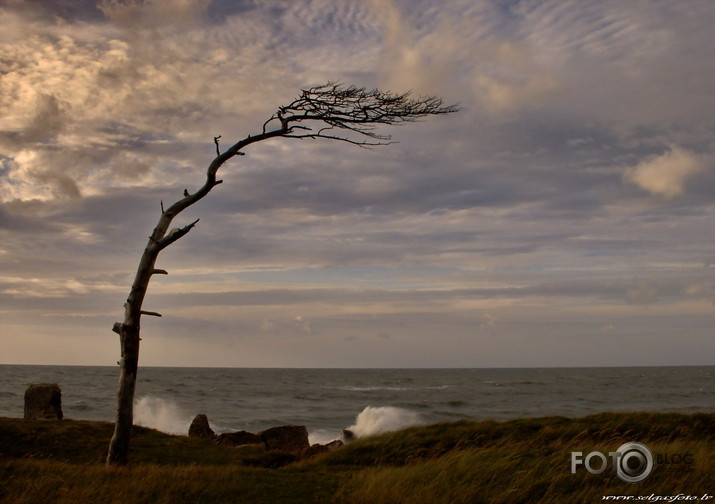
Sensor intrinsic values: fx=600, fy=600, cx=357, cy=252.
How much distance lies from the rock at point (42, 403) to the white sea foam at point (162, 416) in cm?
1642

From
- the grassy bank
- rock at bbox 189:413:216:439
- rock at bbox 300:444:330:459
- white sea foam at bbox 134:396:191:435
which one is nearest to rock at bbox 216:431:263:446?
rock at bbox 189:413:216:439

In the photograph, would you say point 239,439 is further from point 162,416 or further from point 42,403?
point 162,416

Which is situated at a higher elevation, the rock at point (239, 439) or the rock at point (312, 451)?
the rock at point (312, 451)

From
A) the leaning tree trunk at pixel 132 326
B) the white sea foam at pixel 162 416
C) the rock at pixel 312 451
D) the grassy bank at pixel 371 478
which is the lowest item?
the white sea foam at pixel 162 416

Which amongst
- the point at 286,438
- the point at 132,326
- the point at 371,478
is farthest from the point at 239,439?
the point at 371,478

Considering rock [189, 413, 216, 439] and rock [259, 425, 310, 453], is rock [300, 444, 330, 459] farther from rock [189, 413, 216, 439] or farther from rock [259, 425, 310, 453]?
rock [189, 413, 216, 439]

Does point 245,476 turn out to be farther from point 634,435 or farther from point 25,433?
point 634,435

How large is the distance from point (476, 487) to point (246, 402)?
49.9 m

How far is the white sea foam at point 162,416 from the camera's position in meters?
38.5

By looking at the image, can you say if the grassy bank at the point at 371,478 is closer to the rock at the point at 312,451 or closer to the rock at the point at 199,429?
the rock at the point at 312,451

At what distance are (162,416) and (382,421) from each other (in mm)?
17201

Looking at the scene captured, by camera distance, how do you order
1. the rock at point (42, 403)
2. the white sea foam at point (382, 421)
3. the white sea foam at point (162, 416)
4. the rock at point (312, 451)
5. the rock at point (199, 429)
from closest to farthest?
1. the rock at point (312, 451)
2. the rock at point (42, 403)
3. the rock at point (199, 429)
4. the white sea foam at point (382, 421)
5. the white sea foam at point (162, 416)

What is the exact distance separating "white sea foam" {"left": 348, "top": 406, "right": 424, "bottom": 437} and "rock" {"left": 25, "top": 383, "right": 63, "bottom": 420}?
60.9 feet

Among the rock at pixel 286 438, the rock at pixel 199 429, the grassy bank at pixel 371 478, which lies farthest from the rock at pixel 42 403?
the rock at pixel 286 438
